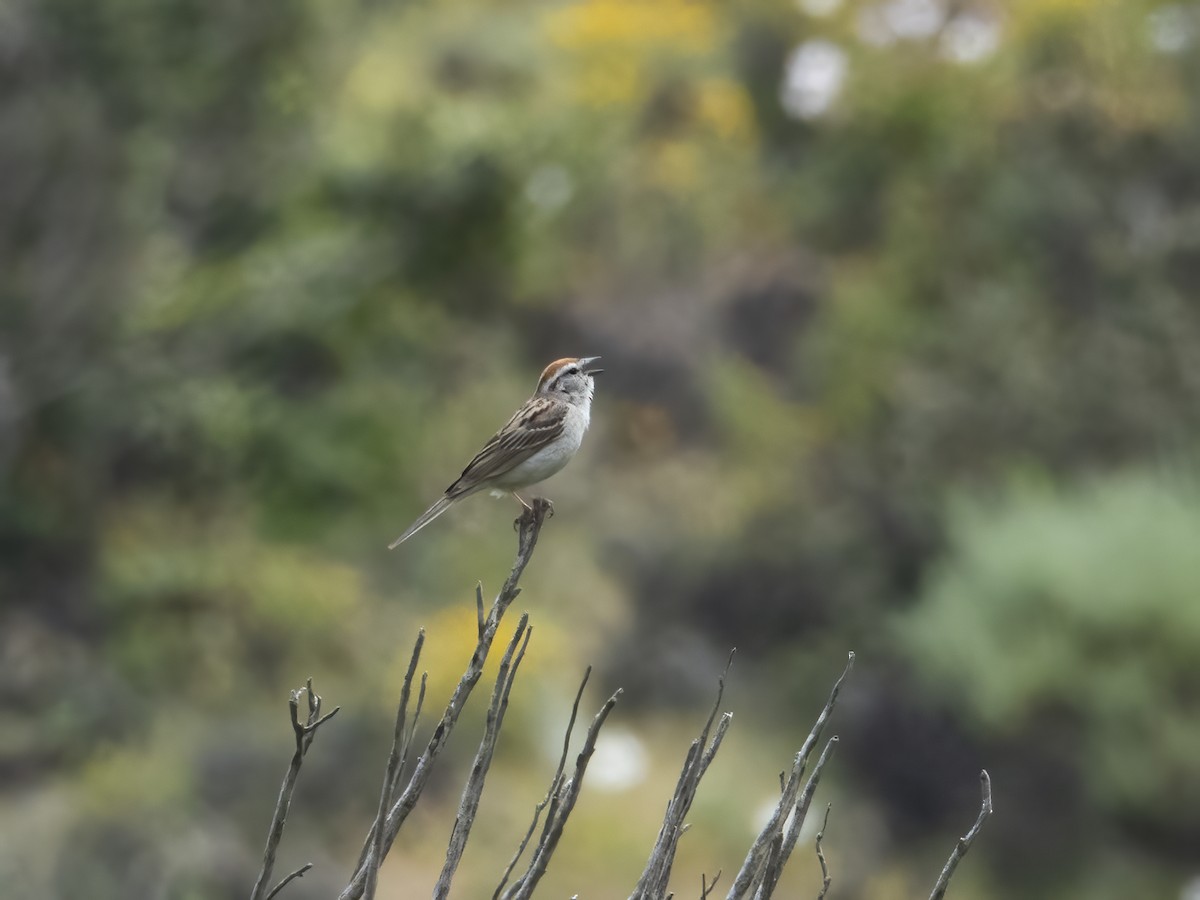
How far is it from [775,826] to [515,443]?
2.27 metres

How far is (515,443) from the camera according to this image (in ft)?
16.0

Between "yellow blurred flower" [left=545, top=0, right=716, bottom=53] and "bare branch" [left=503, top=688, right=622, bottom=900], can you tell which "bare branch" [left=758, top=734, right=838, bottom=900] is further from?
"yellow blurred flower" [left=545, top=0, right=716, bottom=53]

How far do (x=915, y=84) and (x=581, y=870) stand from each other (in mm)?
14545

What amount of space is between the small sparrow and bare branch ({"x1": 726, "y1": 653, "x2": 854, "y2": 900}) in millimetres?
2114

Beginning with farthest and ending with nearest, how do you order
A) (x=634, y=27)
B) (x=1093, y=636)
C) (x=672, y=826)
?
1. (x=634, y=27)
2. (x=1093, y=636)
3. (x=672, y=826)

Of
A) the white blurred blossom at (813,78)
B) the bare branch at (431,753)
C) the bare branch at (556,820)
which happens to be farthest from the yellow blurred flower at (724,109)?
the bare branch at (556,820)

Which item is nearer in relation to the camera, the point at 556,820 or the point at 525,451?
the point at 556,820

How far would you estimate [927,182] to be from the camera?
65.4ft

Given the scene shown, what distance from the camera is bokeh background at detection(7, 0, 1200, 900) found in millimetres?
12539

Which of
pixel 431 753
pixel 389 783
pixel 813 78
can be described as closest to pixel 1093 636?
pixel 431 753

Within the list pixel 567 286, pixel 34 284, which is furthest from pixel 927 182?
pixel 34 284

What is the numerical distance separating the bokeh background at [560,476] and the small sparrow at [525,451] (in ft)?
19.2

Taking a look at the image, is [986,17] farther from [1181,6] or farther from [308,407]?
[308,407]

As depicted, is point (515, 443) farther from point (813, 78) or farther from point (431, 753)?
point (813, 78)
